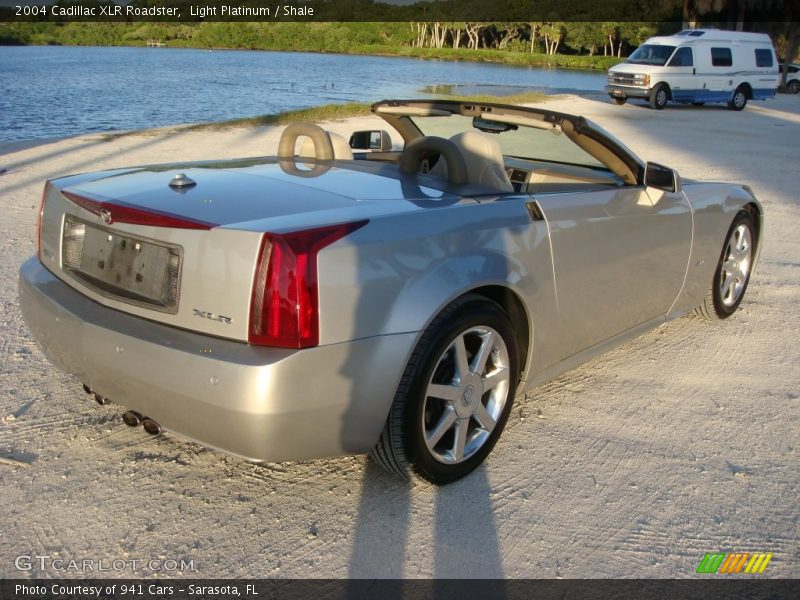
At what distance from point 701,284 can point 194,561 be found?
352 centimetres

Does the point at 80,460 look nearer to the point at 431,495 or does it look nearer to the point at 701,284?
the point at 431,495

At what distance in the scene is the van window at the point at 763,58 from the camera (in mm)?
28750

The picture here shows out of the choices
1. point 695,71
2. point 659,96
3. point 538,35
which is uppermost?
point 538,35

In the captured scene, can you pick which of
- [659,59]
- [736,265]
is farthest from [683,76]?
[736,265]

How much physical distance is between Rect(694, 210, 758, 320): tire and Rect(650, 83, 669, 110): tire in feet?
76.7

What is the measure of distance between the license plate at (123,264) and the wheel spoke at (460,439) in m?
1.23

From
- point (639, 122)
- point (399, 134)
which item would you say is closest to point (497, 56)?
point (639, 122)

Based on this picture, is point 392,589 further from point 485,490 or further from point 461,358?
point 461,358

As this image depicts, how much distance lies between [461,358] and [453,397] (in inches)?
6.4

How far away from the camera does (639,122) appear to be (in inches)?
872

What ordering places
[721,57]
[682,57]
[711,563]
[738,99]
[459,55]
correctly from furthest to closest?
[459,55], [738,99], [721,57], [682,57], [711,563]

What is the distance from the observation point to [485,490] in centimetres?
316

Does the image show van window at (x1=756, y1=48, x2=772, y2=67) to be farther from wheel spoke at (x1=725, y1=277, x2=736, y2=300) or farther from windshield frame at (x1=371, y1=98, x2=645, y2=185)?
windshield frame at (x1=371, y1=98, x2=645, y2=185)

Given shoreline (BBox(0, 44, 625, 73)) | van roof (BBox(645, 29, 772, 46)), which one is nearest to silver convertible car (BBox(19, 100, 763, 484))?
van roof (BBox(645, 29, 772, 46))
